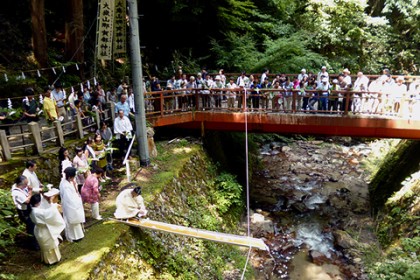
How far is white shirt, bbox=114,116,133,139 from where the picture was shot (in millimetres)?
10953

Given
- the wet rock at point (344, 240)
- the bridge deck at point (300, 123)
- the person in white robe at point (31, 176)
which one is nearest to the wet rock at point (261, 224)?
the wet rock at point (344, 240)

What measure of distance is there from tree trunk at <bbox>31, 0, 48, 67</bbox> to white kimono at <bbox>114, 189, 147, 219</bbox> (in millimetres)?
12347

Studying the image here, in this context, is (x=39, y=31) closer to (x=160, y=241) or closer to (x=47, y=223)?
(x=160, y=241)

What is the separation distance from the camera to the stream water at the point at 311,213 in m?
11.4

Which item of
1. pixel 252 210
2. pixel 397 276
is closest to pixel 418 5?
pixel 252 210

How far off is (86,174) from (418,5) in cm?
2338

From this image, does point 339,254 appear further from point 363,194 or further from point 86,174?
point 86,174

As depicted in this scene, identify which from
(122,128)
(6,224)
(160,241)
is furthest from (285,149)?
(6,224)

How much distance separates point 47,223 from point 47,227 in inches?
3.0

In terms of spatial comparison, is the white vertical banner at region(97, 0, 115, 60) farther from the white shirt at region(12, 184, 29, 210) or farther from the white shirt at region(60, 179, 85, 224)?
the white shirt at region(12, 184, 29, 210)

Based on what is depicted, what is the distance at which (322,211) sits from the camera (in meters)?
14.6

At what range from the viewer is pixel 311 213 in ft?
47.6

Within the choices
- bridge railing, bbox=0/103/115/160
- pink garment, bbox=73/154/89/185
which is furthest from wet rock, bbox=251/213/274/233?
pink garment, bbox=73/154/89/185

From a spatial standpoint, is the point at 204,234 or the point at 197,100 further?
the point at 197,100
